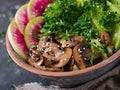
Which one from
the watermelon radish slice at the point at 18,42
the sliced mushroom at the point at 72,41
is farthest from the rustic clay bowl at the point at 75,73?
the sliced mushroom at the point at 72,41

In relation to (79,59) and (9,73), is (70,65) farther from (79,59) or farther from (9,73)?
(9,73)

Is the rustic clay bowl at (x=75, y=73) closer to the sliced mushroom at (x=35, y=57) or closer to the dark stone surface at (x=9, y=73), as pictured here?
the sliced mushroom at (x=35, y=57)

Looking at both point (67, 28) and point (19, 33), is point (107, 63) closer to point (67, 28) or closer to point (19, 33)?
point (67, 28)

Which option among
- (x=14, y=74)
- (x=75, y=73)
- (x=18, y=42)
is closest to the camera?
(x=75, y=73)

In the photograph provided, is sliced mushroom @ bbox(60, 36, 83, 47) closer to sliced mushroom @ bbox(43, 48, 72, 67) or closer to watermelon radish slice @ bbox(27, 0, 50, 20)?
sliced mushroom @ bbox(43, 48, 72, 67)

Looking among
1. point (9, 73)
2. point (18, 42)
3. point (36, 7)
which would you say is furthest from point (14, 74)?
point (36, 7)

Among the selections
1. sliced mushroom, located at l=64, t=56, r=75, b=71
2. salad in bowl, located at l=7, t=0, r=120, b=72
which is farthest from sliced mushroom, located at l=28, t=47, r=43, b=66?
sliced mushroom, located at l=64, t=56, r=75, b=71

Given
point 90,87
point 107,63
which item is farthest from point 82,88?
point 107,63
